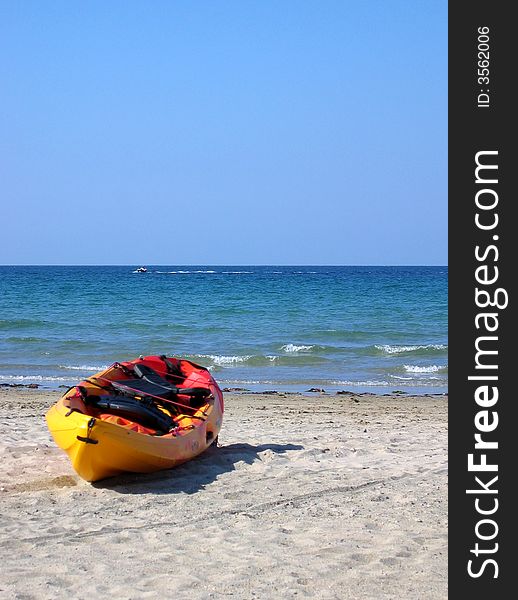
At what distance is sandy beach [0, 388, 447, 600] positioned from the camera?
17.7 feet

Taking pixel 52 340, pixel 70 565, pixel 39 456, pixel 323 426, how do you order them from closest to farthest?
1. pixel 70 565
2. pixel 39 456
3. pixel 323 426
4. pixel 52 340

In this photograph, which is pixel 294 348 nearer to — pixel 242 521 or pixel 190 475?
pixel 190 475

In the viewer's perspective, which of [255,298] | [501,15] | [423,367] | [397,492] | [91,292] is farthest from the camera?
[91,292]

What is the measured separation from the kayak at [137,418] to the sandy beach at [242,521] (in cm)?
24

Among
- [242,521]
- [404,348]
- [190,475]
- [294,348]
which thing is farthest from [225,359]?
[242,521]

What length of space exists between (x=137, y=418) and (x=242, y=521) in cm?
223

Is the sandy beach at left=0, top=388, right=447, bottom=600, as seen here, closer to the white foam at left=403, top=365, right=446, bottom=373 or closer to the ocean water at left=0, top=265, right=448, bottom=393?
the ocean water at left=0, top=265, right=448, bottom=393

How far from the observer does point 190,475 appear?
8.36 m

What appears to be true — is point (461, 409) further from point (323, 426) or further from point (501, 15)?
point (323, 426)

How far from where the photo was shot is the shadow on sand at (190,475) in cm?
790

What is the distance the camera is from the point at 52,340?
22.6 meters

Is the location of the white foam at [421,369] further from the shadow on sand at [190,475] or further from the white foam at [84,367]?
the shadow on sand at [190,475]

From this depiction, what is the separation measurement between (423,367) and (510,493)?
15109 millimetres

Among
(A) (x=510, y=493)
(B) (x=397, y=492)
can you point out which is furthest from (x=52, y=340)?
(A) (x=510, y=493)
